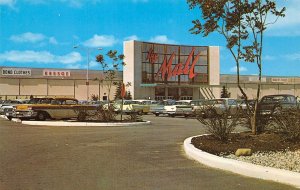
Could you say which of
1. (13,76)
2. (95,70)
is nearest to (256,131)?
(13,76)

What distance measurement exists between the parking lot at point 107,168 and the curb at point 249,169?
0.74 feet

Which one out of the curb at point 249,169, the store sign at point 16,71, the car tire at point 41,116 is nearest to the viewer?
the curb at point 249,169

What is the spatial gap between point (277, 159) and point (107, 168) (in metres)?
3.78

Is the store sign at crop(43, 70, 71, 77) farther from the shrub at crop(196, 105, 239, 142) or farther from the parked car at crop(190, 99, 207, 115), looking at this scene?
the shrub at crop(196, 105, 239, 142)

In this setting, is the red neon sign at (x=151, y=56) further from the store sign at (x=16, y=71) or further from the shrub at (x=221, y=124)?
the shrub at (x=221, y=124)

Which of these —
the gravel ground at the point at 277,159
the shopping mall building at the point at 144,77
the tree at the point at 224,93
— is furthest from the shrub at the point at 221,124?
the tree at the point at 224,93

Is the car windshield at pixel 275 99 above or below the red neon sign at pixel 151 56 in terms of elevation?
below

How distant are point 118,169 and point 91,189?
2150 mm

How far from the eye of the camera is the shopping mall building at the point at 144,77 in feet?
273

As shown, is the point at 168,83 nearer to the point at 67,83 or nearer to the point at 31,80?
the point at 67,83

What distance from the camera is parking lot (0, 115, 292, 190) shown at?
327 inches

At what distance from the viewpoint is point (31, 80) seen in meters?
83.8

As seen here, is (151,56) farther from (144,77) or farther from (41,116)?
(41,116)

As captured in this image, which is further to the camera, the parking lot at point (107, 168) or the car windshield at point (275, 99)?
the car windshield at point (275, 99)
